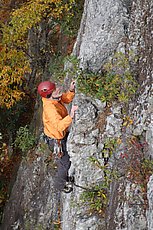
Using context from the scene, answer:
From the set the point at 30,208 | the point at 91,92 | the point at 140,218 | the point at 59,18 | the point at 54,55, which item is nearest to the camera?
the point at 140,218

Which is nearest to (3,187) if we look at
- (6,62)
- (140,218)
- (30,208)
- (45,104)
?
(30,208)

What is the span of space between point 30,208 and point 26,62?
18.2ft

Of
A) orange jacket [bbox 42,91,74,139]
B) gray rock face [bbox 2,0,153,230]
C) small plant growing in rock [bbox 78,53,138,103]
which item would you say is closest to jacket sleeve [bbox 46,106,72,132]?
orange jacket [bbox 42,91,74,139]

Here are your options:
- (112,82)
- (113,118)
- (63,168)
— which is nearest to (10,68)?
(63,168)

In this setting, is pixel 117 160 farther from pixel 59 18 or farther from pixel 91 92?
pixel 59 18

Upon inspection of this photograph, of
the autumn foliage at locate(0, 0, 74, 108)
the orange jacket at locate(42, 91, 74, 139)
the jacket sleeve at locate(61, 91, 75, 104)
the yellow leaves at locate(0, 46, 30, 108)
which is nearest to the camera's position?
the orange jacket at locate(42, 91, 74, 139)

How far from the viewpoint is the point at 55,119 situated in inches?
301

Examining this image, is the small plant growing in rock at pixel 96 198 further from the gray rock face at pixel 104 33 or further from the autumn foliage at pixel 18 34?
the autumn foliage at pixel 18 34

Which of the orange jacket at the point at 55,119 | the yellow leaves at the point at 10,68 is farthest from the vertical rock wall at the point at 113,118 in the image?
the yellow leaves at the point at 10,68

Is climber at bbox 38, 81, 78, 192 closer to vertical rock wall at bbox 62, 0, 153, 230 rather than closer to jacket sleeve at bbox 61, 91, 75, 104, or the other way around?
jacket sleeve at bbox 61, 91, 75, 104

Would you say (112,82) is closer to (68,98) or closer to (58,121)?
(58,121)

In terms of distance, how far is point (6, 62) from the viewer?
13.9 meters

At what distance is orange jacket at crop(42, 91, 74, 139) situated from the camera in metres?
7.56

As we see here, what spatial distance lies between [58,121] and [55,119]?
0.08 metres
